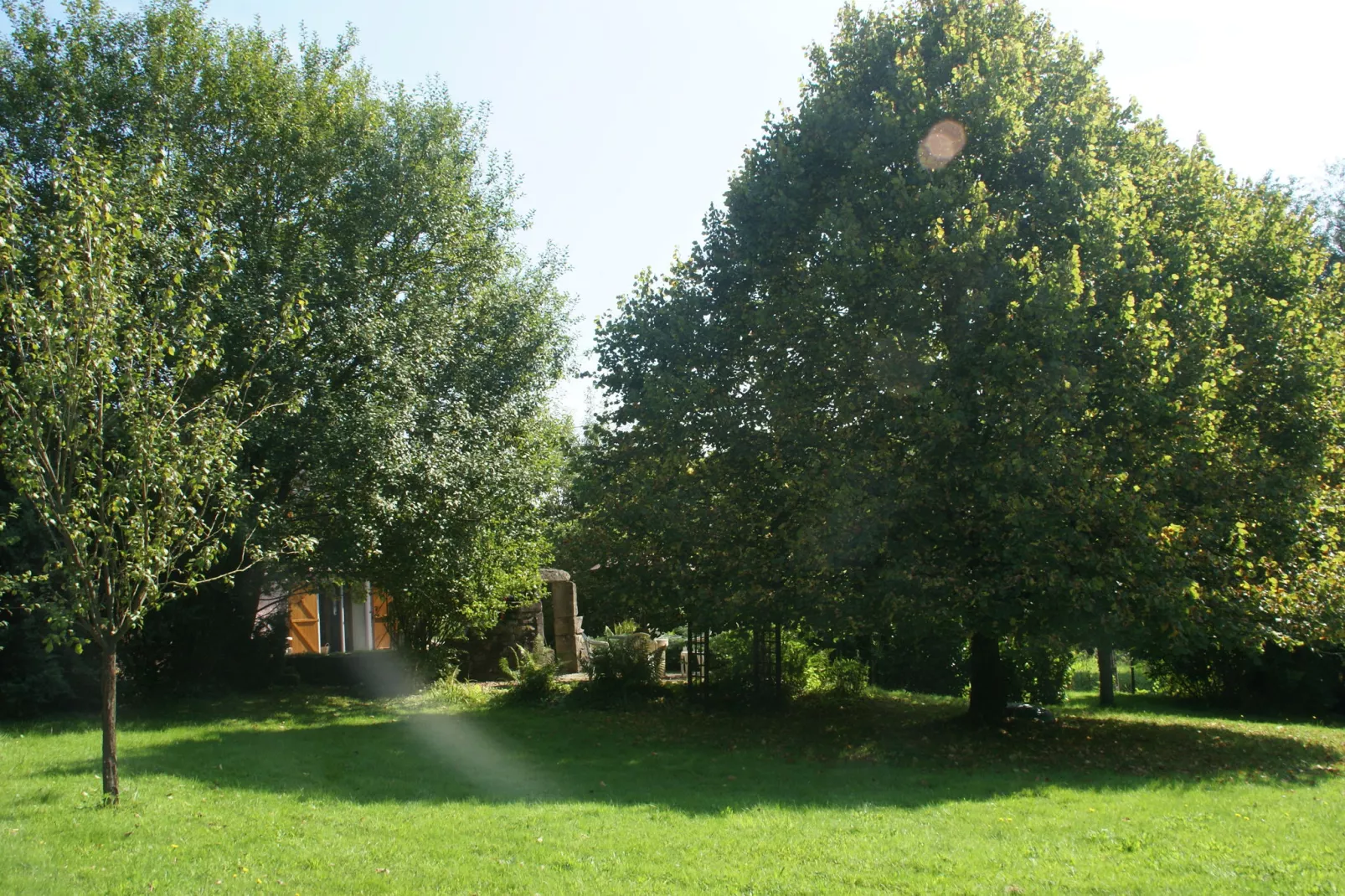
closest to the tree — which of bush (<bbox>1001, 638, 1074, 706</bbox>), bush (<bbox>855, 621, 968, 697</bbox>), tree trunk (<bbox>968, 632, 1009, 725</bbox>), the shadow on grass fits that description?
the shadow on grass

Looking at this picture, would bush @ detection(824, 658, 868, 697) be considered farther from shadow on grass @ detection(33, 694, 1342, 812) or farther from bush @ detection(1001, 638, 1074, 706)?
bush @ detection(1001, 638, 1074, 706)

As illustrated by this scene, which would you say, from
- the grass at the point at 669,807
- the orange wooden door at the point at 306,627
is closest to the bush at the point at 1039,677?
the grass at the point at 669,807

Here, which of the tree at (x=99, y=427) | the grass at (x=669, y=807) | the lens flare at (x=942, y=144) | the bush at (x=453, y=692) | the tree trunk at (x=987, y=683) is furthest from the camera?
the bush at (x=453, y=692)

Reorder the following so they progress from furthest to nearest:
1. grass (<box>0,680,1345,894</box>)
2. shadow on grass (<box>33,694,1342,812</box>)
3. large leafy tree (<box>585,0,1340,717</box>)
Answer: large leafy tree (<box>585,0,1340,717</box>), shadow on grass (<box>33,694,1342,812</box>), grass (<box>0,680,1345,894</box>)

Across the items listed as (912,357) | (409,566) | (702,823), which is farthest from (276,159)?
(702,823)

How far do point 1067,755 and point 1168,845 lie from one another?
4682mm

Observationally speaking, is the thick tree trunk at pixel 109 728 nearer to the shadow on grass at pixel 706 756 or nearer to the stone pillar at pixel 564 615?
the shadow on grass at pixel 706 756

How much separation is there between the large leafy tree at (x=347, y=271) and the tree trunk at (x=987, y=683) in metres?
7.94

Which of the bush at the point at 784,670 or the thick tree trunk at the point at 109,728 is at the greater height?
the thick tree trunk at the point at 109,728

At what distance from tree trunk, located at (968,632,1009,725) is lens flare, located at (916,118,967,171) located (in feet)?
21.2

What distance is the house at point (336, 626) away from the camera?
2302 centimetres

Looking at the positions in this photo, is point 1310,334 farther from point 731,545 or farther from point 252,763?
point 252,763

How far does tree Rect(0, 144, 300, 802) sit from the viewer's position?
716 cm

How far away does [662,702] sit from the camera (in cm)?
1587
